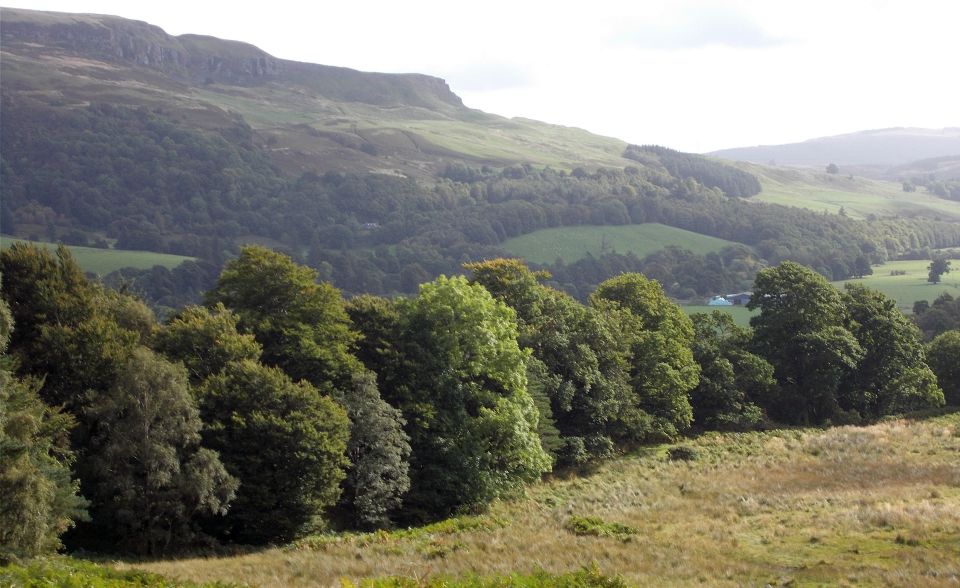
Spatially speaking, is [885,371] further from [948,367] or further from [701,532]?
[701,532]

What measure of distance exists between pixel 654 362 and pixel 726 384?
9.20 metres

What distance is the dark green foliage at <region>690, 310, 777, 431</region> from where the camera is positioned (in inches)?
2822

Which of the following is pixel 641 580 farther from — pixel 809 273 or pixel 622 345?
pixel 809 273

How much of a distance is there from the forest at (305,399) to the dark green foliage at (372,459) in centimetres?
12

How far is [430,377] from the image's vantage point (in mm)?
50500

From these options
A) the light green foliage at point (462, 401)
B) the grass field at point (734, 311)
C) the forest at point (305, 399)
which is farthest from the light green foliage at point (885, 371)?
the grass field at point (734, 311)

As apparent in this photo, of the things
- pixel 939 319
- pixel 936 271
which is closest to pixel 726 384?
pixel 939 319

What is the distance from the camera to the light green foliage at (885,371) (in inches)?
2985

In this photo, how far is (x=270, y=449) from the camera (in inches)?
1569

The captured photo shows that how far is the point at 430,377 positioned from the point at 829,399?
4352 centimetres

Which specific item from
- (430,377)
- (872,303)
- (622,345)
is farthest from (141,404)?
(872,303)

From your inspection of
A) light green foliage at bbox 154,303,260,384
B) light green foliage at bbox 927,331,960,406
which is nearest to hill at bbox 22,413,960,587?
light green foliage at bbox 154,303,260,384

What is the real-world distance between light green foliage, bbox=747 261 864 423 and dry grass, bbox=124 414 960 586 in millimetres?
14336

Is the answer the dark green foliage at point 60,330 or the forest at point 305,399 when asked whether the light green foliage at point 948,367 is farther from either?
the dark green foliage at point 60,330
